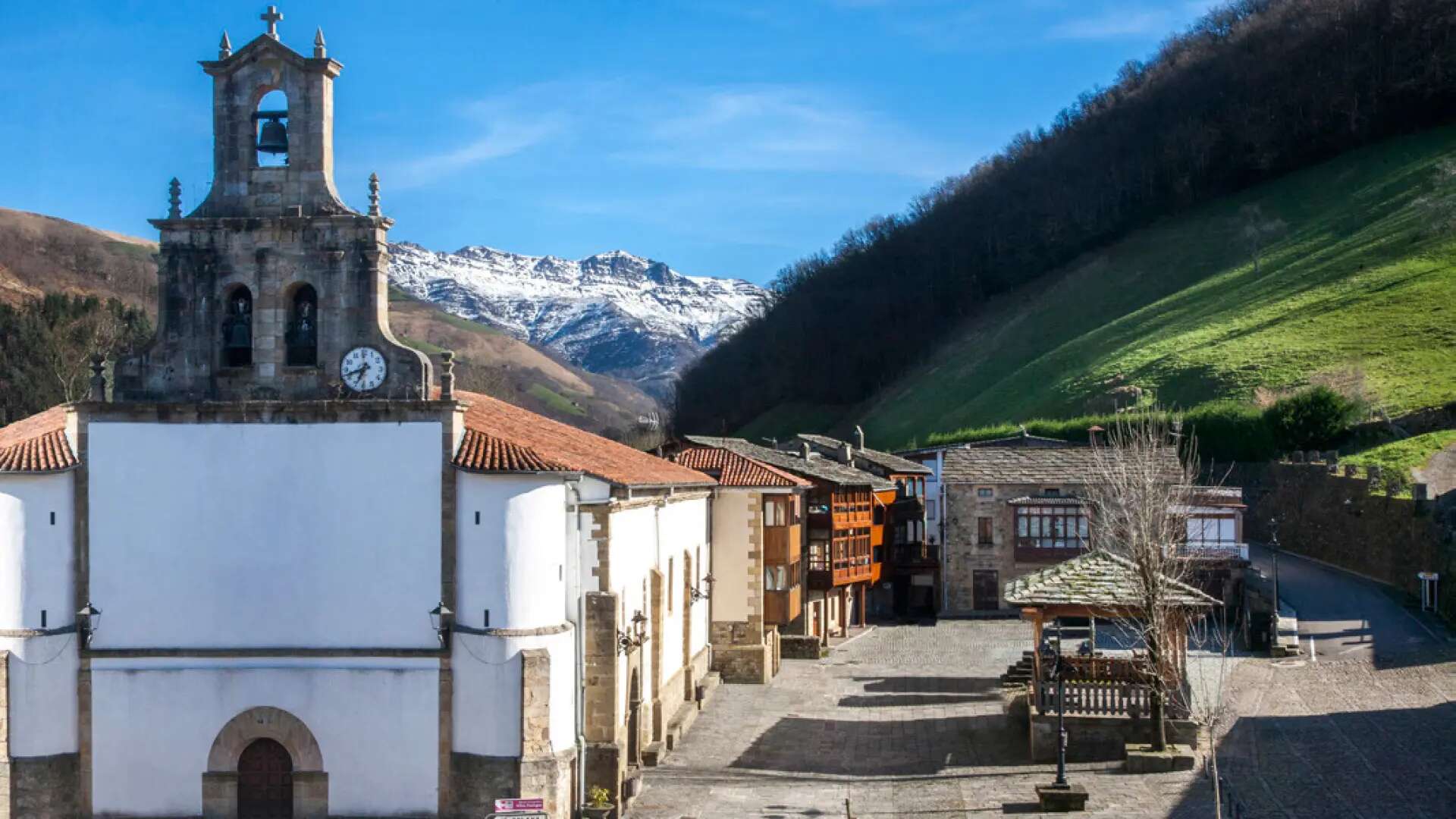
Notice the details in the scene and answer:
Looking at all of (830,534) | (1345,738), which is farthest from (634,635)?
(830,534)

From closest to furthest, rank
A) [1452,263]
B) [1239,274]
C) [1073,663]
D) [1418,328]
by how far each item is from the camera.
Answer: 1. [1073,663]
2. [1418,328]
3. [1452,263]
4. [1239,274]

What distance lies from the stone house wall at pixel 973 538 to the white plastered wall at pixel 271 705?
40450 millimetres

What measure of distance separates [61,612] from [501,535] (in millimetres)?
8216

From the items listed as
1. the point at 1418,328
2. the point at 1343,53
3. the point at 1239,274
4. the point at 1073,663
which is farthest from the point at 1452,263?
the point at 1073,663

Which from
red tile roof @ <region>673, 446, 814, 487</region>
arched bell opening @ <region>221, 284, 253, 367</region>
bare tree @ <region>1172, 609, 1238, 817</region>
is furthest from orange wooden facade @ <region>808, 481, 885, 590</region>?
arched bell opening @ <region>221, 284, 253, 367</region>

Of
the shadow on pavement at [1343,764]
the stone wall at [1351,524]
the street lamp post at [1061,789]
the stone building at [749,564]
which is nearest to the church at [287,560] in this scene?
the street lamp post at [1061,789]

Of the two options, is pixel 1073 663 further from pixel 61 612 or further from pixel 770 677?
pixel 61 612

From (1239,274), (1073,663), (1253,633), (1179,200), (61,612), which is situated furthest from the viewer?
(1179,200)

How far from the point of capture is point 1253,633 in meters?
47.3

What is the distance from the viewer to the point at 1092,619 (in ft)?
113

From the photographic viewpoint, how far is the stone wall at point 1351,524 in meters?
50.1

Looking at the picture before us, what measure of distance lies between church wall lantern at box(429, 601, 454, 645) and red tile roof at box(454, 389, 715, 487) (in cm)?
262

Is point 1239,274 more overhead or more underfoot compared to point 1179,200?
more underfoot

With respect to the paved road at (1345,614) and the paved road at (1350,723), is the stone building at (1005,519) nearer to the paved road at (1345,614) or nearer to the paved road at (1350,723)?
the paved road at (1345,614)
